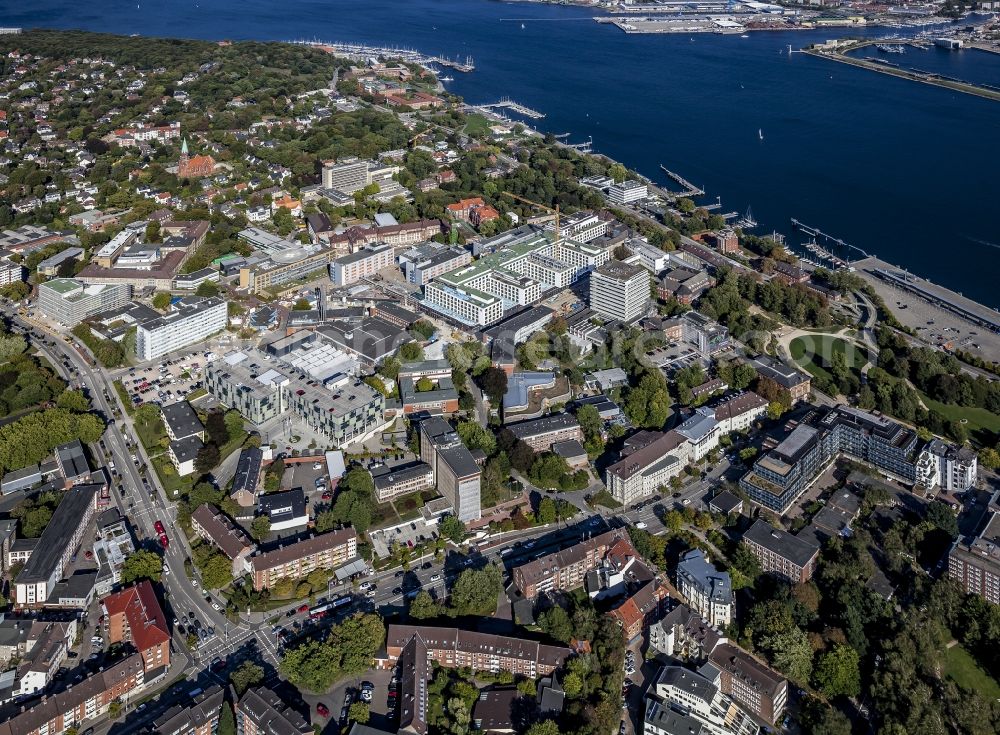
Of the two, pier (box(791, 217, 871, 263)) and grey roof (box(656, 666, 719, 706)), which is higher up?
grey roof (box(656, 666, 719, 706))

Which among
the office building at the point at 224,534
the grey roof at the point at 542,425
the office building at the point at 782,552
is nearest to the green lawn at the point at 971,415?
the office building at the point at 782,552

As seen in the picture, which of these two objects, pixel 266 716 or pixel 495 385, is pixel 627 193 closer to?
pixel 495 385

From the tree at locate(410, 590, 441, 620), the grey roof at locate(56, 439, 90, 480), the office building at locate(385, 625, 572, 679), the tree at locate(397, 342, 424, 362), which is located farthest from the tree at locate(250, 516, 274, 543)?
the tree at locate(397, 342, 424, 362)

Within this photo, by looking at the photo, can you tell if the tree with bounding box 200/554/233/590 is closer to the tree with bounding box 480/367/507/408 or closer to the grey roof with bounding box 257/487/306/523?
the grey roof with bounding box 257/487/306/523

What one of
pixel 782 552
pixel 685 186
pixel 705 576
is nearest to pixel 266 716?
pixel 705 576

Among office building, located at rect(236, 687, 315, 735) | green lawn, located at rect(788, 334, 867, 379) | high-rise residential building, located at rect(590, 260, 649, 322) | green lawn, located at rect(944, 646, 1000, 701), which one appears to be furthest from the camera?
high-rise residential building, located at rect(590, 260, 649, 322)

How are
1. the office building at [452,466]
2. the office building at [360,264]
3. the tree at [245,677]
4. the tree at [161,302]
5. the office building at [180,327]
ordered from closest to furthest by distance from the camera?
the tree at [245,677], the office building at [452,466], the office building at [180,327], the tree at [161,302], the office building at [360,264]

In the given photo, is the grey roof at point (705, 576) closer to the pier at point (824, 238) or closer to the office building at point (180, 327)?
the office building at point (180, 327)
